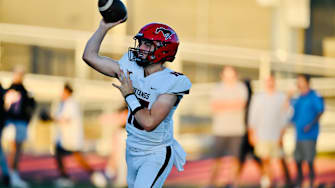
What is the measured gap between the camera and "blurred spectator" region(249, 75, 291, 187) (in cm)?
1088

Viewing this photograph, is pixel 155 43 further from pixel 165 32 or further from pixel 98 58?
pixel 98 58

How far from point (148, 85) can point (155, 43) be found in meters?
0.31

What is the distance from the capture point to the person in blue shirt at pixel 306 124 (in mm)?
10516

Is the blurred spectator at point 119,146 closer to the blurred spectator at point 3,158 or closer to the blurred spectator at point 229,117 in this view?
the blurred spectator at point 229,117

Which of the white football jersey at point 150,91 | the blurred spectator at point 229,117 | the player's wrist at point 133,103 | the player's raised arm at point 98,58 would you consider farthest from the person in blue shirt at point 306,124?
the player's wrist at point 133,103

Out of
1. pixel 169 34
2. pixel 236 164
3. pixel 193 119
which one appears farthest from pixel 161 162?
pixel 193 119

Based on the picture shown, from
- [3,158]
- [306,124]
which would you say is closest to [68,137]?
[3,158]

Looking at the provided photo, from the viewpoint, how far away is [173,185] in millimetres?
11172

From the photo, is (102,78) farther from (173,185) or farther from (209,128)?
(173,185)

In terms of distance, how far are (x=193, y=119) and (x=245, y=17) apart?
12.0 ft

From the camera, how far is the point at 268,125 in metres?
10.9

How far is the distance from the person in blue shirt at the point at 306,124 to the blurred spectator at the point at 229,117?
816 millimetres

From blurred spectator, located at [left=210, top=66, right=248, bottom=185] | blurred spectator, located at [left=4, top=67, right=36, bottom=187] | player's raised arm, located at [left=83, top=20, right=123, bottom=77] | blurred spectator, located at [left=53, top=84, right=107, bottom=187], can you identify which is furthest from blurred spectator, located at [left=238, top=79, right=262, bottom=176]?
player's raised arm, located at [left=83, top=20, right=123, bottom=77]

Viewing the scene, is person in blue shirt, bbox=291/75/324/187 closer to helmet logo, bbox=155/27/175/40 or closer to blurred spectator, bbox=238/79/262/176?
blurred spectator, bbox=238/79/262/176
